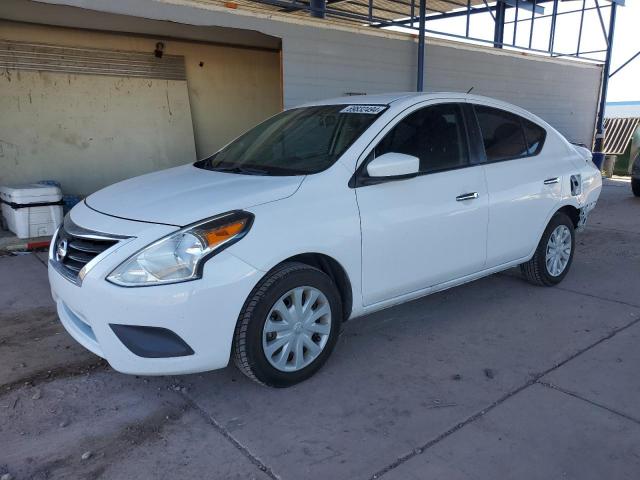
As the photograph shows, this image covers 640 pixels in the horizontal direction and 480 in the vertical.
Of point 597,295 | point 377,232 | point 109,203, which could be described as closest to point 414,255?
point 377,232

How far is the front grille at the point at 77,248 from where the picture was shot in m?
2.73

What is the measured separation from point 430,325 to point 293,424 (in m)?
1.63

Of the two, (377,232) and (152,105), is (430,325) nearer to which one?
(377,232)

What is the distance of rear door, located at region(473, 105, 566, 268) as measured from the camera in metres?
4.01

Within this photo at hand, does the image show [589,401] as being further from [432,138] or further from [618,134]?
[618,134]

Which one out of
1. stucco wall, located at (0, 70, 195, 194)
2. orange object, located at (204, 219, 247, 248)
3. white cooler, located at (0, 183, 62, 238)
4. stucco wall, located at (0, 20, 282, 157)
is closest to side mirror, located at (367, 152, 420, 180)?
orange object, located at (204, 219, 247, 248)

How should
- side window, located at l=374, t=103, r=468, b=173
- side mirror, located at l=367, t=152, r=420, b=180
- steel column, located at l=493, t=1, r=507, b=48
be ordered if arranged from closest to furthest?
side mirror, located at l=367, t=152, r=420, b=180 < side window, located at l=374, t=103, r=468, b=173 < steel column, located at l=493, t=1, r=507, b=48

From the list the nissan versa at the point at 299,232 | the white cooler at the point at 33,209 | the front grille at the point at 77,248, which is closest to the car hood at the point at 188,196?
the nissan versa at the point at 299,232

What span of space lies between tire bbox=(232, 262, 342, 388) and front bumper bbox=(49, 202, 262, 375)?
0.09 metres

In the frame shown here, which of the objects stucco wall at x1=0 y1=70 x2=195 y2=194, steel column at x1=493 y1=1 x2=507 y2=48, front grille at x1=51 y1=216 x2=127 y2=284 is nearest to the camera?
front grille at x1=51 y1=216 x2=127 y2=284

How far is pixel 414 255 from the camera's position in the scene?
347 cm

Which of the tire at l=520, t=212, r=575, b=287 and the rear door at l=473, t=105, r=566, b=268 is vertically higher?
the rear door at l=473, t=105, r=566, b=268

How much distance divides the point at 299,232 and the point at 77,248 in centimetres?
120

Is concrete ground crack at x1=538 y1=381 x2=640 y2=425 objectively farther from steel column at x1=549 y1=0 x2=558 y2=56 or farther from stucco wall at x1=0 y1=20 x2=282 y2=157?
steel column at x1=549 y1=0 x2=558 y2=56
